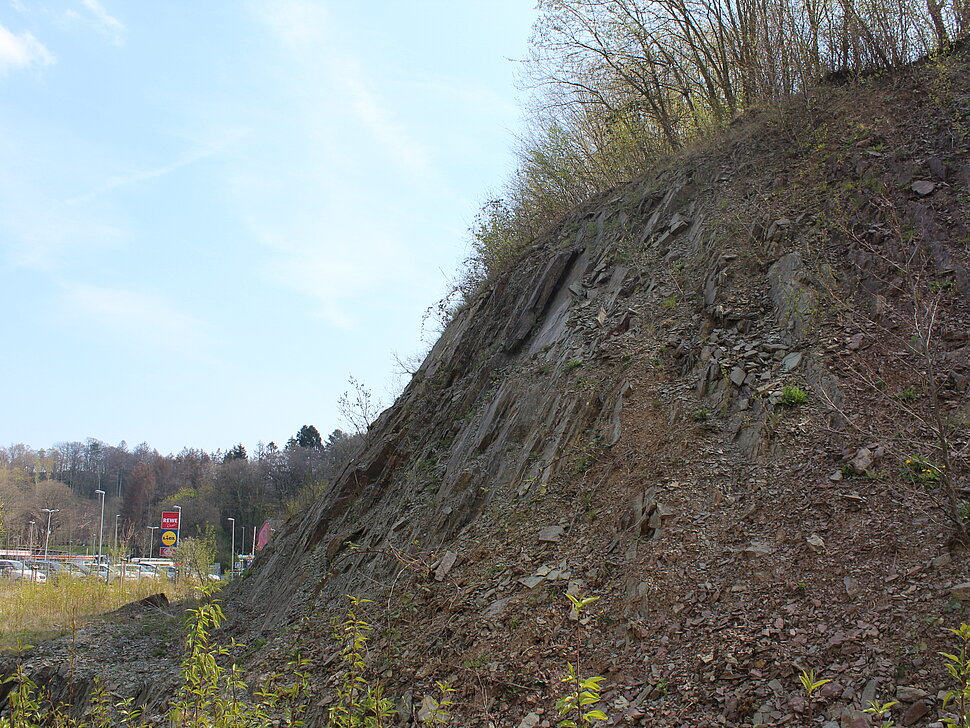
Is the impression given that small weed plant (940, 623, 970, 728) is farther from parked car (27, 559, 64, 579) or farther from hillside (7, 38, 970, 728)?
parked car (27, 559, 64, 579)

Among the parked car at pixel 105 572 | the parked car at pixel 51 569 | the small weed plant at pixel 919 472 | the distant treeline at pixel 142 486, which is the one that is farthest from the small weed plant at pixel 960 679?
the distant treeline at pixel 142 486

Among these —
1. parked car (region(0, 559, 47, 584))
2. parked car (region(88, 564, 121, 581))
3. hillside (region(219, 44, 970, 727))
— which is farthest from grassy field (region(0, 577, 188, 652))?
hillside (region(219, 44, 970, 727))

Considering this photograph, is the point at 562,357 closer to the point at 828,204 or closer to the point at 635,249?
the point at 635,249

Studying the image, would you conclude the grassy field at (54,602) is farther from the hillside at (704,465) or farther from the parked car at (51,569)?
the hillside at (704,465)

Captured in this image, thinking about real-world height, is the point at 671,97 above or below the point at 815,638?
above

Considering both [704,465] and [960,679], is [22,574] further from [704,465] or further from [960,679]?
[960,679]

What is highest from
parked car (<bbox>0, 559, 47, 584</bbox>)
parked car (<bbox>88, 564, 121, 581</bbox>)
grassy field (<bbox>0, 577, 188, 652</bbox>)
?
parked car (<bbox>0, 559, 47, 584</bbox>)

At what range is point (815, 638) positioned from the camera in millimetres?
4359

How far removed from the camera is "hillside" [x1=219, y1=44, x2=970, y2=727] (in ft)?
15.0

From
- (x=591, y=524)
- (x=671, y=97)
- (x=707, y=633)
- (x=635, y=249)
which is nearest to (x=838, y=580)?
(x=707, y=633)

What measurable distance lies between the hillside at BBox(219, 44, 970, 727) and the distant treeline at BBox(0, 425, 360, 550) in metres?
27.0

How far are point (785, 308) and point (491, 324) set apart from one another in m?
5.67

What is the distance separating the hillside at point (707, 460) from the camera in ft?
15.0

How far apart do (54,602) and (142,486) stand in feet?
211
